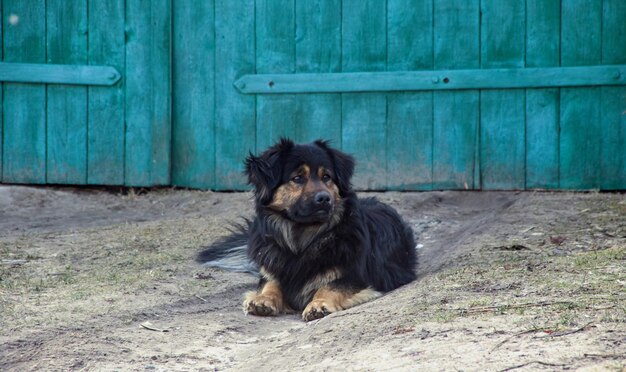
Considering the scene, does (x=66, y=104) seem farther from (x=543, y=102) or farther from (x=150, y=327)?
(x=150, y=327)

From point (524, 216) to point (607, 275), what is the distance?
2899 mm

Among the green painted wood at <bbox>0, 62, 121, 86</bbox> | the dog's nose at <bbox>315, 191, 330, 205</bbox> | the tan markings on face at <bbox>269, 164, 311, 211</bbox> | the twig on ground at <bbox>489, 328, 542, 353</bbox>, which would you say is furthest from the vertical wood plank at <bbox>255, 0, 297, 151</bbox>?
the twig on ground at <bbox>489, 328, 542, 353</bbox>

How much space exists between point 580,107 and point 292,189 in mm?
3968

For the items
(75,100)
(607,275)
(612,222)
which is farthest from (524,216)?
(75,100)

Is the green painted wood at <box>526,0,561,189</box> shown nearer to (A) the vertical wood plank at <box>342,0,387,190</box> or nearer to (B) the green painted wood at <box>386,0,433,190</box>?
(B) the green painted wood at <box>386,0,433,190</box>

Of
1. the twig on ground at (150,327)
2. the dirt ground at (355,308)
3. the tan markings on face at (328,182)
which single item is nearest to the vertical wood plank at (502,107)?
the dirt ground at (355,308)

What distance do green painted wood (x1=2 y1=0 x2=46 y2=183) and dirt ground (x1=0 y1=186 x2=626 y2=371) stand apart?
0.80 metres

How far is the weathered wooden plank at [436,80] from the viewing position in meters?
8.62

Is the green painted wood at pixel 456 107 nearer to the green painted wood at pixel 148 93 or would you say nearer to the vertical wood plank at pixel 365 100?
the vertical wood plank at pixel 365 100

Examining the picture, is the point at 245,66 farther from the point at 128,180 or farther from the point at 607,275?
the point at 607,275

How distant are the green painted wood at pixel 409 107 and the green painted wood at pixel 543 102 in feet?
3.07

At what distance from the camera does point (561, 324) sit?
12.7ft

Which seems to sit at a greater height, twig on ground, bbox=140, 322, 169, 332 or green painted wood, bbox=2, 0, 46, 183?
green painted wood, bbox=2, 0, 46, 183

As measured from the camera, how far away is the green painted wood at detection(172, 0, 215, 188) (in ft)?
31.1
